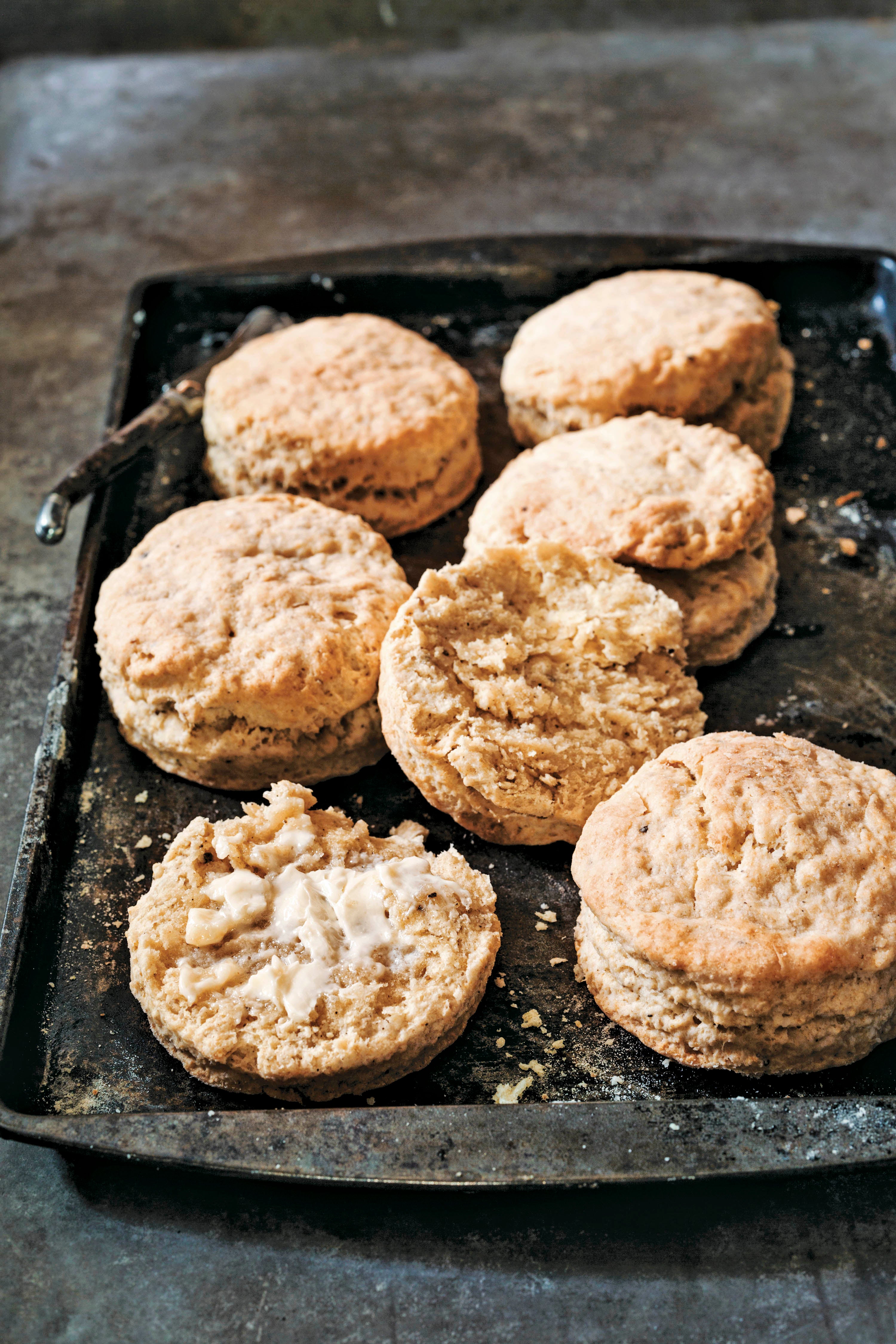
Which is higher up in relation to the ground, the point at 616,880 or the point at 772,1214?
the point at 616,880

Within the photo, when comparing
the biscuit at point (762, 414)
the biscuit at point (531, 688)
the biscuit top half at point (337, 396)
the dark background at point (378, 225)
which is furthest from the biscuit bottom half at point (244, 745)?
the biscuit at point (762, 414)

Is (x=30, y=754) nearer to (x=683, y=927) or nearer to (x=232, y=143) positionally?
(x=683, y=927)

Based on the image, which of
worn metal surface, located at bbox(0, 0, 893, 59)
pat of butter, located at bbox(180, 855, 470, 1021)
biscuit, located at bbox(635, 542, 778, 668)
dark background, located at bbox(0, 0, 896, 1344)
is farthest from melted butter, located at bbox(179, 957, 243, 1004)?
worn metal surface, located at bbox(0, 0, 893, 59)

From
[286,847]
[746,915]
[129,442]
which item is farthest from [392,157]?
[746,915]

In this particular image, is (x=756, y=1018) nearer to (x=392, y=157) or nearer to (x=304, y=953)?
(x=304, y=953)

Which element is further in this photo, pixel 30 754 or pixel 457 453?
pixel 457 453

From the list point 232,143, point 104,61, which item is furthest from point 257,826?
point 104,61
